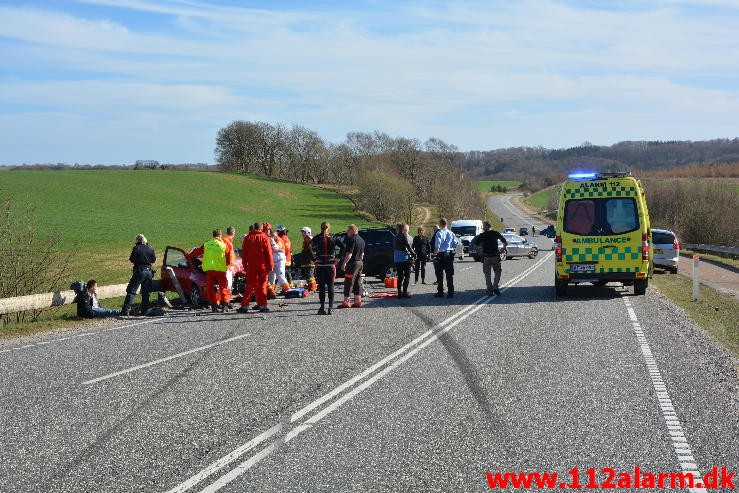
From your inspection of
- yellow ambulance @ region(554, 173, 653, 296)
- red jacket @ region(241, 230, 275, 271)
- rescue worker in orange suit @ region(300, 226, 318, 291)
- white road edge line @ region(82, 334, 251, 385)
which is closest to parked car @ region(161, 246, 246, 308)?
red jacket @ region(241, 230, 275, 271)

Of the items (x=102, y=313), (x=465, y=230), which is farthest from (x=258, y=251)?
(x=465, y=230)

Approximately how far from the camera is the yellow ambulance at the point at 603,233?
18547 millimetres

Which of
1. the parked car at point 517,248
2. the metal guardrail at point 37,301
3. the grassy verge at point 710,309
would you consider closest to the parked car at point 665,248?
the grassy verge at point 710,309

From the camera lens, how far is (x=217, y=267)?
17.2 m

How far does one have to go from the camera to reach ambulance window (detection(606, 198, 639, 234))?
61.0 ft

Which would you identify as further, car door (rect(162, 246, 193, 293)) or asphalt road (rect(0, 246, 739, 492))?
car door (rect(162, 246, 193, 293))

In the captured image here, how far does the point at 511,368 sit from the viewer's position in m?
9.77

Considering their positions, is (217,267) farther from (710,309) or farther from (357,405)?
(710,309)

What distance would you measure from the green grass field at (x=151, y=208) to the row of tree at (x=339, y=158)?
697 centimetres

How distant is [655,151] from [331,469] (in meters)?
159

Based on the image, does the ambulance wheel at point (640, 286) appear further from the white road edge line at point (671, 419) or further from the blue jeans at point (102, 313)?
the blue jeans at point (102, 313)

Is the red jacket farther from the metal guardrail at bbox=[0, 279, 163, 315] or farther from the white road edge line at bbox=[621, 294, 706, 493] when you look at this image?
the white road edge line at bbox=[621, 294, 706, 493]

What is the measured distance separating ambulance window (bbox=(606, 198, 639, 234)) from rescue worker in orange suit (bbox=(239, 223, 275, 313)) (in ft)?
25.8

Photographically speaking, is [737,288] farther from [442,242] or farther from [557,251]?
[442,242]
